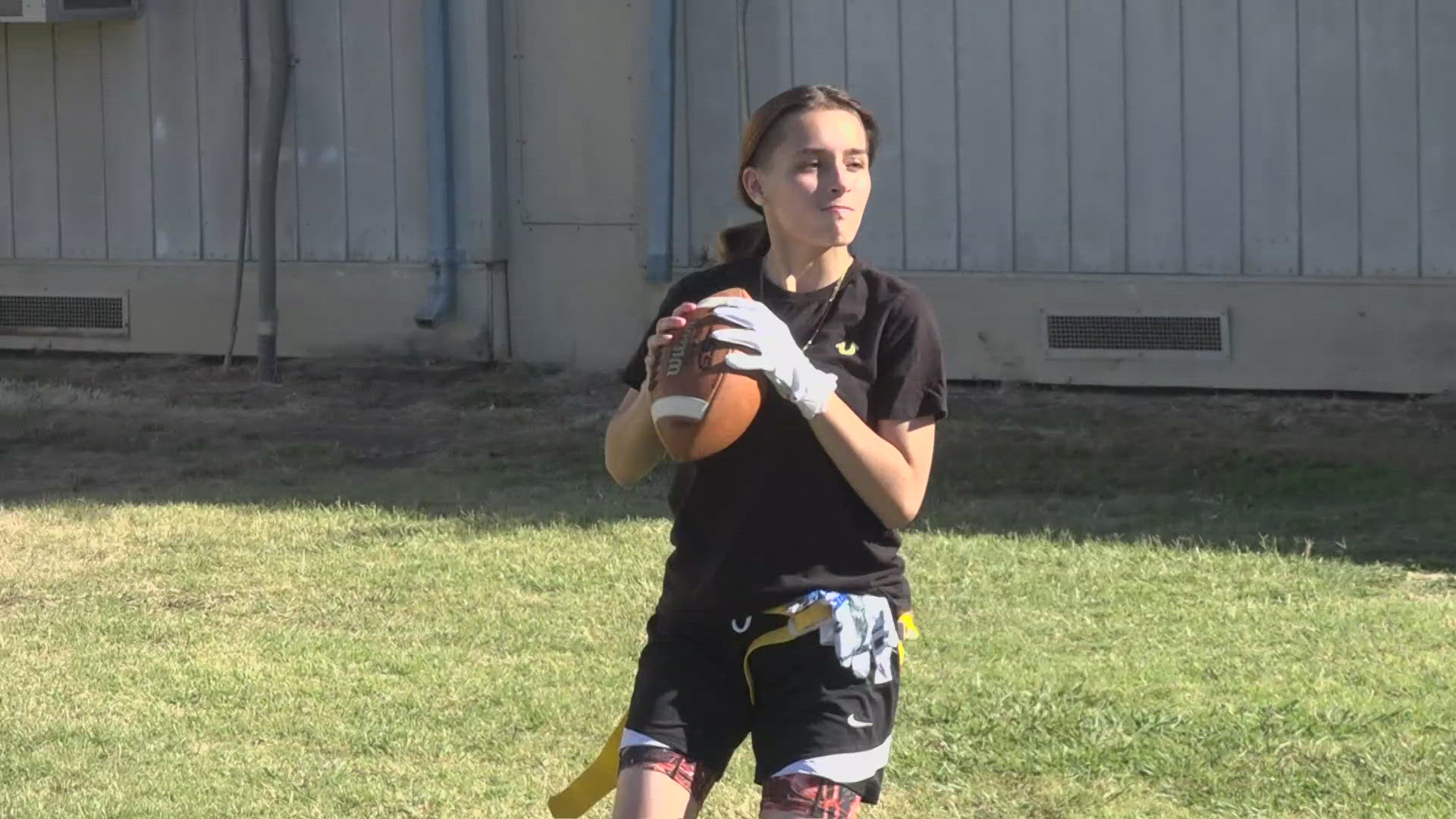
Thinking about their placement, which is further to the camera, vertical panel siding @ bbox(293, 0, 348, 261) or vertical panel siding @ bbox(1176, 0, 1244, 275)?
vertical panel siding @ bbox(293, 0, 348, 261)

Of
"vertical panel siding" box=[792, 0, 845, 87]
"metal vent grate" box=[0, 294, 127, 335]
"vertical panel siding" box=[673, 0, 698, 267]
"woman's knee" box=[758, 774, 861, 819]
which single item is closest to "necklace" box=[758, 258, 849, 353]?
"woman's knee" box=[758, 774, 861, 819]

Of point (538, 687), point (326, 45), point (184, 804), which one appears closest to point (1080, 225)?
point (326, 45)

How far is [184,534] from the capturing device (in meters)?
8.14

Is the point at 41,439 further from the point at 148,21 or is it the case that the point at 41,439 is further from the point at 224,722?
the point at 224,722

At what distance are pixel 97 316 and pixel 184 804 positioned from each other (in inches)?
377

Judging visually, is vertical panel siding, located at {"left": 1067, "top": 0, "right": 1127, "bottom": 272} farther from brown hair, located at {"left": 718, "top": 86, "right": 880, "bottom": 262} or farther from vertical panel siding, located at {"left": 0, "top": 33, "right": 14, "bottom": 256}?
brown hair, located at {"left": 718, "top": 86, "right": 880, "bottom": 262}

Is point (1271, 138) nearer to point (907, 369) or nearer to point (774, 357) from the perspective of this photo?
point (907, 369)

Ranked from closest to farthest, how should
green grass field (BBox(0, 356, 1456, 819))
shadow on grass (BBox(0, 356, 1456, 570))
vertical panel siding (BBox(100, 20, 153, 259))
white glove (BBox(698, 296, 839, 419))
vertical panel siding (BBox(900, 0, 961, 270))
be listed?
white glove (BBox(698, 296, 839, 419)) → green grass field (BBox(0, 356, 1456, 819)) → shadow on grass (BBox(0, 356, 1456, 570)) → vertical panel siding (BBox(900, 0, 961, 270)) → vertical panel siding (BBox(100, 20, 153, 259))

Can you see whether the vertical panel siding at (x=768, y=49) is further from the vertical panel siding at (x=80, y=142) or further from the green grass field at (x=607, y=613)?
the vertical panel siding at (x=80, y=142)

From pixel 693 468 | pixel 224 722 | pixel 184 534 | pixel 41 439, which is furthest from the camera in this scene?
pixel 41 439

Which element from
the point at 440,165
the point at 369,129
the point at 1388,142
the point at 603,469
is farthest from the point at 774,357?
the point at 369,129

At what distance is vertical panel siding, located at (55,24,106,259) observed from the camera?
13.8 meters

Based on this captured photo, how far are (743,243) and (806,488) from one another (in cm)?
53

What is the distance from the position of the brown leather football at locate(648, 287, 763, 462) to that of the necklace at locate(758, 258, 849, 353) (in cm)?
17
